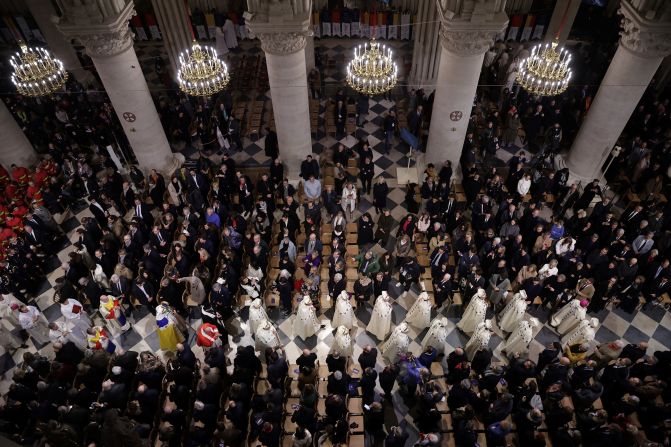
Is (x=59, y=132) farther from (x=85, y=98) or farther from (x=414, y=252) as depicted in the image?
(x=414, y=252)

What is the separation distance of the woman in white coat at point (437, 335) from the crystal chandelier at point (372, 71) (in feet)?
15.5

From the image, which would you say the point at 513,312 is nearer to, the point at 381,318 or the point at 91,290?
the point at 381,318

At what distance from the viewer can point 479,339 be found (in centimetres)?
934

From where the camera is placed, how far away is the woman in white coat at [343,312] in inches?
380

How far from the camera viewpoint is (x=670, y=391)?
8500 mm

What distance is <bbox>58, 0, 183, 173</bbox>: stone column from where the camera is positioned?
34.3ft

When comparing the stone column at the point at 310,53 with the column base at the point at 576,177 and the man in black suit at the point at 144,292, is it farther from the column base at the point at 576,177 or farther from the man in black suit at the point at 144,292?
the man in black suit at the point at 144,292

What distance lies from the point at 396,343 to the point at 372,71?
208 inches

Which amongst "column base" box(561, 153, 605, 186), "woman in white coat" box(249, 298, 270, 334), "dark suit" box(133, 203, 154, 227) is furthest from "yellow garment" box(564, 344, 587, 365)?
"dark suit" box(133, 203, 154, 227)

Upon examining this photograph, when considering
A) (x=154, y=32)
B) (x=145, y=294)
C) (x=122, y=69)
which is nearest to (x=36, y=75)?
(x=122, y=69)

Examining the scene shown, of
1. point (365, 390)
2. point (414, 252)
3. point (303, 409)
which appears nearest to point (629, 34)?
point (414, 252)

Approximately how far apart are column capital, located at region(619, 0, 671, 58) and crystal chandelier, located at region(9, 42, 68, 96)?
12.9 meters

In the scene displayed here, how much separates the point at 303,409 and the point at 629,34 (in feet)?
33.1

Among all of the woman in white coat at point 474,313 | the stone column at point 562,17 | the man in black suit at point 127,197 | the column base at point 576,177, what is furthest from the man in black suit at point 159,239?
the stone column at point 562,17
